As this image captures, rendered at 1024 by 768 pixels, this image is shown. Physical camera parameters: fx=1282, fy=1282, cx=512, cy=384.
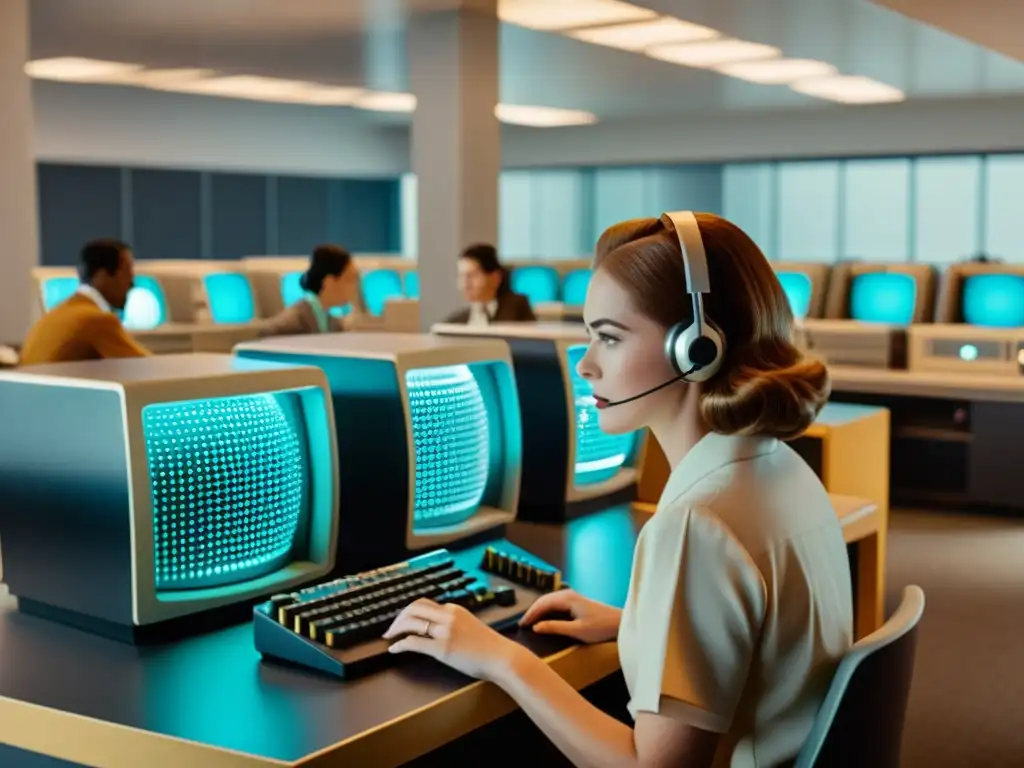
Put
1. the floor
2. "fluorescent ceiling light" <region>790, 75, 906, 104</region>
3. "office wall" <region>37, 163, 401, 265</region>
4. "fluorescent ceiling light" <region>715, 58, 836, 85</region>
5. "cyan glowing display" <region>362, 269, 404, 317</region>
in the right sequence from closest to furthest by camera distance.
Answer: the floor < "fluorescent ceiling light" <region>715, 58, 836, 85</region> < "fluorescent ceiling light" <region>790, 75, 906, 104</region> < "cyan glowing display" <region>362, 269, 404, 317</region> < "office wall" <region>37, 163, 401, 265</region>

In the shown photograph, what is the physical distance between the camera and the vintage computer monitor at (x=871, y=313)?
6.93 metres

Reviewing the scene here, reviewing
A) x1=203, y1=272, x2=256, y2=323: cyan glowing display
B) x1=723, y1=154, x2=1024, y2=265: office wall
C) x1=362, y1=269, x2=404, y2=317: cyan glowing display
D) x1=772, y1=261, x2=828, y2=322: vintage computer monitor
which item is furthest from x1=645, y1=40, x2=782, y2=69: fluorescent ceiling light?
x1=723, y1=154, x2=1024, y2=265: office wall

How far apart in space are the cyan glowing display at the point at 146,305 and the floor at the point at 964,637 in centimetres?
501

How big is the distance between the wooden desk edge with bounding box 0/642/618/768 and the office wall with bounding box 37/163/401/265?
37.1ft

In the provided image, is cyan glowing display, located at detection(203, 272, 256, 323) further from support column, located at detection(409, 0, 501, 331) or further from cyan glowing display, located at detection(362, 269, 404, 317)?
support column, located at detection(409, 0, 501, 331)

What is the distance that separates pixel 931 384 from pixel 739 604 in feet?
18.1

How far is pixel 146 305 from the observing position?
873cm

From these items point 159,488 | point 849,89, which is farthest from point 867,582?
point 849,89

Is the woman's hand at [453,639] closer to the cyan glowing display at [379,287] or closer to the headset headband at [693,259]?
the headset headband at [693,259]

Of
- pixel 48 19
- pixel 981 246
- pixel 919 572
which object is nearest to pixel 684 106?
pixel 981 246

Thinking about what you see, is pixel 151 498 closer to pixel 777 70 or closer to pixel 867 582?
pixel 867 582

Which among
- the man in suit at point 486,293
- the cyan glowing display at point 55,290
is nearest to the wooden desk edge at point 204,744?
the man in suit at point 486,293

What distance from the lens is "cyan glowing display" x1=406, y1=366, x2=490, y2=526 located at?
2.24 metres

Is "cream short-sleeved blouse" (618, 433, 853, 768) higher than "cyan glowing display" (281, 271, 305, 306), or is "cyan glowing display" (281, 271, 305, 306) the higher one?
"cyan glowing display" (281, 271, 305, 306)
